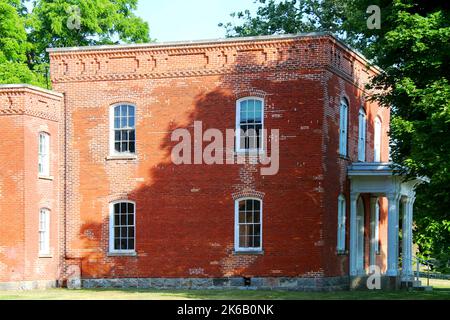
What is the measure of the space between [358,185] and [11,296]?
45.5 ft

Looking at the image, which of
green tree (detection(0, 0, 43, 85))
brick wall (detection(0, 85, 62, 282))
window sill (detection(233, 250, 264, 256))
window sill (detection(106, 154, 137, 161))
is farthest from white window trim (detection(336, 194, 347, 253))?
green tree (detection(0, 0, 43, 85))

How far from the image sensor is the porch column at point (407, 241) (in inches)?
1511

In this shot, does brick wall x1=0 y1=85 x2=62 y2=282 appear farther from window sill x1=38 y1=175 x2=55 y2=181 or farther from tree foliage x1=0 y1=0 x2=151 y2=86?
tree foliage x1=0 y1=0 x2=151 y2=86

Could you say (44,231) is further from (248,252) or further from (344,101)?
(344,101)

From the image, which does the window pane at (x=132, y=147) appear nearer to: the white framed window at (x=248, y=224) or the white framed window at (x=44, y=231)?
the white framed window at (x=44, y=231)

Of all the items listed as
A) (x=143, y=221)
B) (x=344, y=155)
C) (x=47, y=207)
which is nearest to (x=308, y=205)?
(x=344, y=155)

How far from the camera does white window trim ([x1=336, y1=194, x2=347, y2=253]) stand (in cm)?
3522

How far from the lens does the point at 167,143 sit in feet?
114

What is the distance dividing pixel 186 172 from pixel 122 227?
3.25 metres

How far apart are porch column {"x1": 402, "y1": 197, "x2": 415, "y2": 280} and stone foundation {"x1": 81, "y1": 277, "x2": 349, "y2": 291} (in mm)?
3771

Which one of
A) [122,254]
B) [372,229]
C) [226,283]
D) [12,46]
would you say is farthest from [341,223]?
[12,46]

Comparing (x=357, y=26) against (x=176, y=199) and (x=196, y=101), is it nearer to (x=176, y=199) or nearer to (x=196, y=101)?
(x=196, y=101)

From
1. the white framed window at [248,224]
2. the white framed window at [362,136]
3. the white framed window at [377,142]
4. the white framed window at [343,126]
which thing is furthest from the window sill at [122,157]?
the white framed window at [377,142]

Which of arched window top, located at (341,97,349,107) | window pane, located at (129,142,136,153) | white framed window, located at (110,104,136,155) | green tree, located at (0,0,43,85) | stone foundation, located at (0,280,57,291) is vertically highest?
green tree, located at (0,0,43,85)
